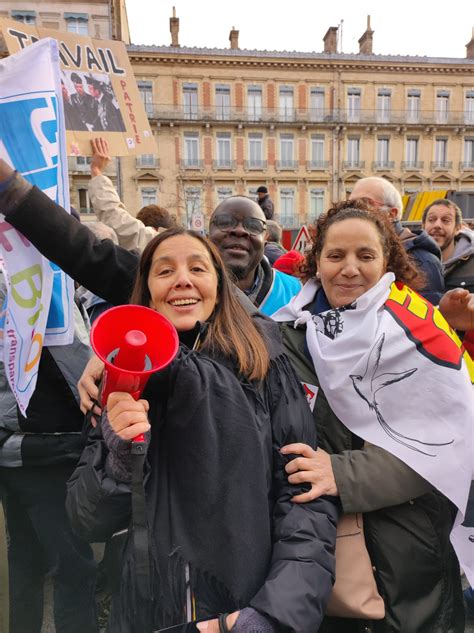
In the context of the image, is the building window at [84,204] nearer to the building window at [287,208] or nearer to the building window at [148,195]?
the building window at [148,195]

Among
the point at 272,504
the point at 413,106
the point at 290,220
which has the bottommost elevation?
the point at 272,504

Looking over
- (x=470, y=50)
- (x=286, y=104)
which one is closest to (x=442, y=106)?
(x=470, y=50)

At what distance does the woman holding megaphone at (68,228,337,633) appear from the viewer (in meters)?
1.19

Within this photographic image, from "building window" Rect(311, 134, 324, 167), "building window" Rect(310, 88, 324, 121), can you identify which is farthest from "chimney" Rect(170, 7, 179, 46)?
"building window" Rect(311, 134, 324, 167)

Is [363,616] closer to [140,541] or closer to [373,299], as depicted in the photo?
[140,541]

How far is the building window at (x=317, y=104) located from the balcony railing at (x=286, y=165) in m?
3.45

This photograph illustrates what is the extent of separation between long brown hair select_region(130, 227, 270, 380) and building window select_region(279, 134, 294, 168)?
3316cm

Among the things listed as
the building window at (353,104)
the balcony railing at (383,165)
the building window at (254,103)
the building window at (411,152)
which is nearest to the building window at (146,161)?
the building window at (254,103)

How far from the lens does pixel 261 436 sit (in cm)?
131

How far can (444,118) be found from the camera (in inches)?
1335

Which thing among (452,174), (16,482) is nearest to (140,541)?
(16,482)

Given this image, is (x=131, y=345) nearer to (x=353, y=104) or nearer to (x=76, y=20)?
(x=76, y=20)

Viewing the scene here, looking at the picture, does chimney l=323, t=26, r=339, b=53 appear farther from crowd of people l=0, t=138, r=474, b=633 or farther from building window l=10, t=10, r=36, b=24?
crowd of people l=0, t=138, r=474, b=633

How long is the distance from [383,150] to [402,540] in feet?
118
